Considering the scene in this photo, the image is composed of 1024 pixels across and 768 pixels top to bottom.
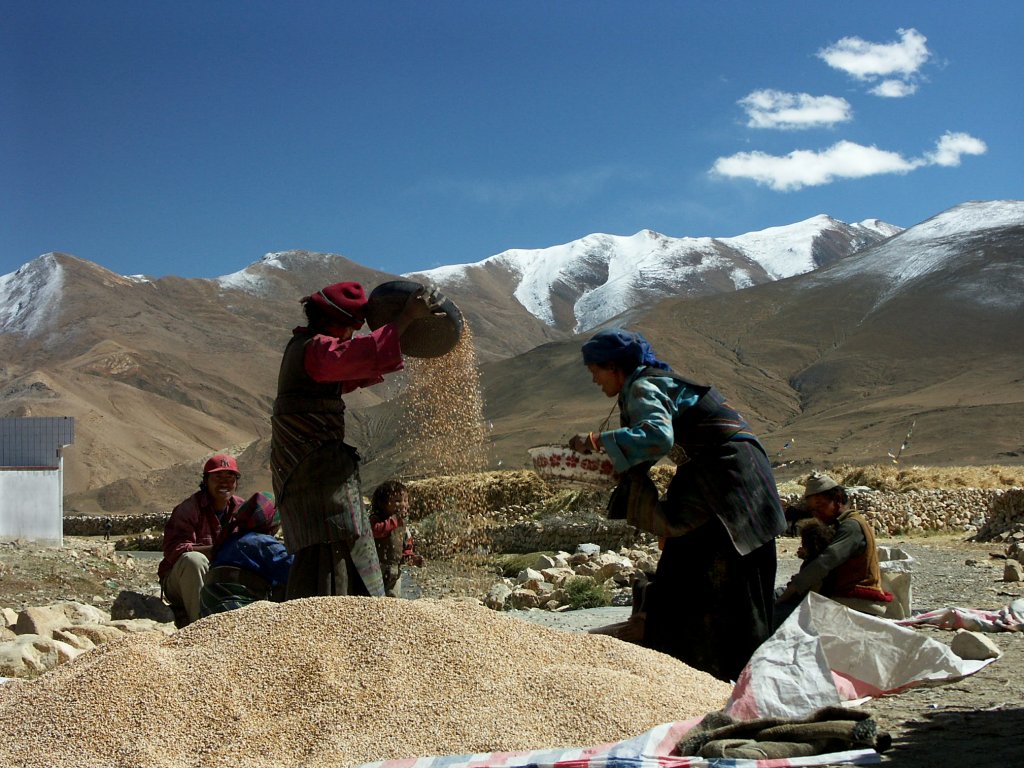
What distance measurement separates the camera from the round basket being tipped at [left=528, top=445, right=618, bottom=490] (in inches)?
151

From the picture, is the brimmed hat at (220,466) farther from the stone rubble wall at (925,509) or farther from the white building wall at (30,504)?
the white building wall at (30,504)

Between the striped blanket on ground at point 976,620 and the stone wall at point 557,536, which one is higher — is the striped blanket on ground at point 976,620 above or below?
above

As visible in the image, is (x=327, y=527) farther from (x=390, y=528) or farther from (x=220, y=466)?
(x=390, y=528)

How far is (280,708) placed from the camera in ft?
10.8

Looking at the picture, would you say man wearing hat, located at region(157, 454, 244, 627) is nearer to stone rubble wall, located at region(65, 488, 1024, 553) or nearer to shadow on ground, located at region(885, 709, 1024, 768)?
shadow on ground, located at region(885, 709, 1024, 768)

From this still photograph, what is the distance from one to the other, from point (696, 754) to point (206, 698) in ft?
4.59

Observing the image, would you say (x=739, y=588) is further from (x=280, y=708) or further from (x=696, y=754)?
(x=280, y=708)

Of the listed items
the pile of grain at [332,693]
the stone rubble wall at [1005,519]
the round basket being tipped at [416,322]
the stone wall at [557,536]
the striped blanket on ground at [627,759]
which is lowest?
the stone wall at [557,536]

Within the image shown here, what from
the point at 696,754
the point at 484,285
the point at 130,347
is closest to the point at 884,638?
the point at 696,754

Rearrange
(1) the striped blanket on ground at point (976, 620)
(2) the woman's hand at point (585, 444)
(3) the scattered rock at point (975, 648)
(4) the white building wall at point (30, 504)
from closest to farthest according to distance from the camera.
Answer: (2) the woman's hand at point (585, 444) → (3) the scattered rock at point (975, 648) → (1) the striped blanket on ground at point (976, 620) → (4) the white building wall at point (30, 504)

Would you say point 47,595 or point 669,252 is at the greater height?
point 669,252

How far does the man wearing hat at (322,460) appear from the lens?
4.10 m

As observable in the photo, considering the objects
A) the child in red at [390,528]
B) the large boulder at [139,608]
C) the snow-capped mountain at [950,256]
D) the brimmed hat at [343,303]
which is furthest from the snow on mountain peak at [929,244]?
the brimmed hat at [343,303]

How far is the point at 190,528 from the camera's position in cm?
565
